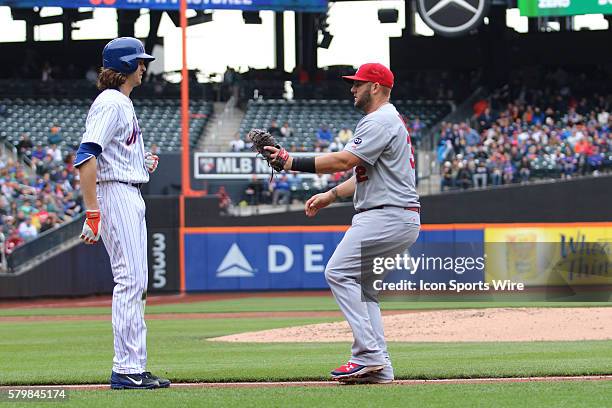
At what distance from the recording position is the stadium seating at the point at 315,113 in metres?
28.8

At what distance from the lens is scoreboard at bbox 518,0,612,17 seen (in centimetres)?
2667

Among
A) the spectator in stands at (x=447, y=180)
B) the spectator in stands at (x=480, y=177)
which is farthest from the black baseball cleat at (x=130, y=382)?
the spectator in stands at (x=480, y=177)

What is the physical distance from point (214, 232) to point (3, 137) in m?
6.34

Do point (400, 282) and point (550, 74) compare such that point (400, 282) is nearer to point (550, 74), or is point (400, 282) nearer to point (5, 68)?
point (550, 74)

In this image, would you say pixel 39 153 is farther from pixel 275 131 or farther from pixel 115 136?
pixel 115 136

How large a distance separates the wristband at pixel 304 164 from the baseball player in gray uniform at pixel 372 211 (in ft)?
0.18

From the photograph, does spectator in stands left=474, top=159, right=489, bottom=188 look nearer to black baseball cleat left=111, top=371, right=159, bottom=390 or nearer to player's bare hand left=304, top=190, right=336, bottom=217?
player's bare hand left=304, top=190, right=336, bottom=217

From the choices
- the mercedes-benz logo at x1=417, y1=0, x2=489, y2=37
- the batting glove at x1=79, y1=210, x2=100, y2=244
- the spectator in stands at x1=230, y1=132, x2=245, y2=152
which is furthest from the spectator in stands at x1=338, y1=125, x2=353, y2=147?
the batting glove at x1=79, y1=210, x2=100, y2=244

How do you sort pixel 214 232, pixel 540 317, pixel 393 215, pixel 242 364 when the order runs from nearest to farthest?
pixel 393 215 < pixel 242 364 < pixel 540 317 < pixel 214 232

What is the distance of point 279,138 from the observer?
27.9 m

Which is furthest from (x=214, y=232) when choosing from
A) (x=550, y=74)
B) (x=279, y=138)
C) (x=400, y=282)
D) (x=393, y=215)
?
(x=393, y=215)

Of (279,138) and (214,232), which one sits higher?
(279,138)

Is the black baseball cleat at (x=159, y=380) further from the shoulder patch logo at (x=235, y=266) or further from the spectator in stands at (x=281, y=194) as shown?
the spectator in stands at (x=281, y=194)

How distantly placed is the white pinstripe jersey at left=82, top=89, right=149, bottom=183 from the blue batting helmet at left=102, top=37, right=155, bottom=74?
0.14 m
